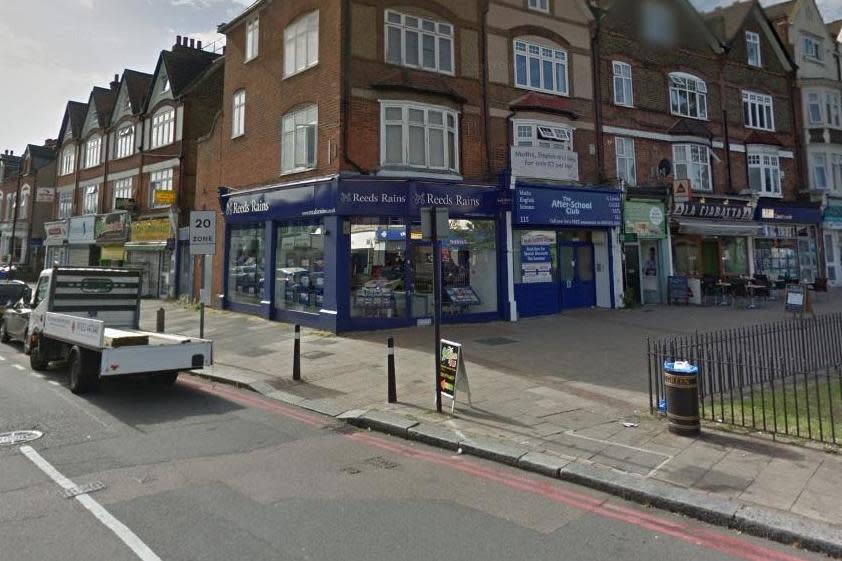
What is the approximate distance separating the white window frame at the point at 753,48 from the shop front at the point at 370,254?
59.9 feet

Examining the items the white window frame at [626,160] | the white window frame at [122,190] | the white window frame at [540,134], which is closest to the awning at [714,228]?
the white window frame at [626,160]

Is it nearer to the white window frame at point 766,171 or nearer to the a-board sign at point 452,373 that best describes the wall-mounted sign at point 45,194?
the a-board sign at point 452,373

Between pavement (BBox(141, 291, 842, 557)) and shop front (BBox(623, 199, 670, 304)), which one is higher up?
shop front (BBox(623, 199, 670, 304))

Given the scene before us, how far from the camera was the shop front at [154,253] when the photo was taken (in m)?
25.8

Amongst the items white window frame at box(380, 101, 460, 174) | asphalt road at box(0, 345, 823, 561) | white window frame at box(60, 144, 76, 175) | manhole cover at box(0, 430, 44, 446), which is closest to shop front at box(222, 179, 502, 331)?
white window frame at box(380, 101, 460, 174)

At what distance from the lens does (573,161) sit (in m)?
17.9

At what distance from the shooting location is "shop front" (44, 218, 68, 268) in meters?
34.5

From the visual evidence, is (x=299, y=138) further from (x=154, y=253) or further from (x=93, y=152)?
(x=93, y=152)

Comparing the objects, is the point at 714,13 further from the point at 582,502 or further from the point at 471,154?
the point at 582,502

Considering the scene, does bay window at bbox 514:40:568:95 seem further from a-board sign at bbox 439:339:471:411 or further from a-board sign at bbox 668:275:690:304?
a-board sign at bbox 439:339:471:411

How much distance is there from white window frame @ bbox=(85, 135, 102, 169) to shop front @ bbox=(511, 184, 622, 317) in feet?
97.4

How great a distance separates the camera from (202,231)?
38.1 ft

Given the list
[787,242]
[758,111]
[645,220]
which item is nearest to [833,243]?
[787,242]

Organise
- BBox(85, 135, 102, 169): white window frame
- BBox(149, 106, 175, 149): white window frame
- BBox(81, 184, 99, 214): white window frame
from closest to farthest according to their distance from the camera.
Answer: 1. BBox(149, 106, 175, 149): white window frame
2. BBox(81, 184, 99, 214): white window frame
3. BBox(85, 135, 102, 169): white window frame
